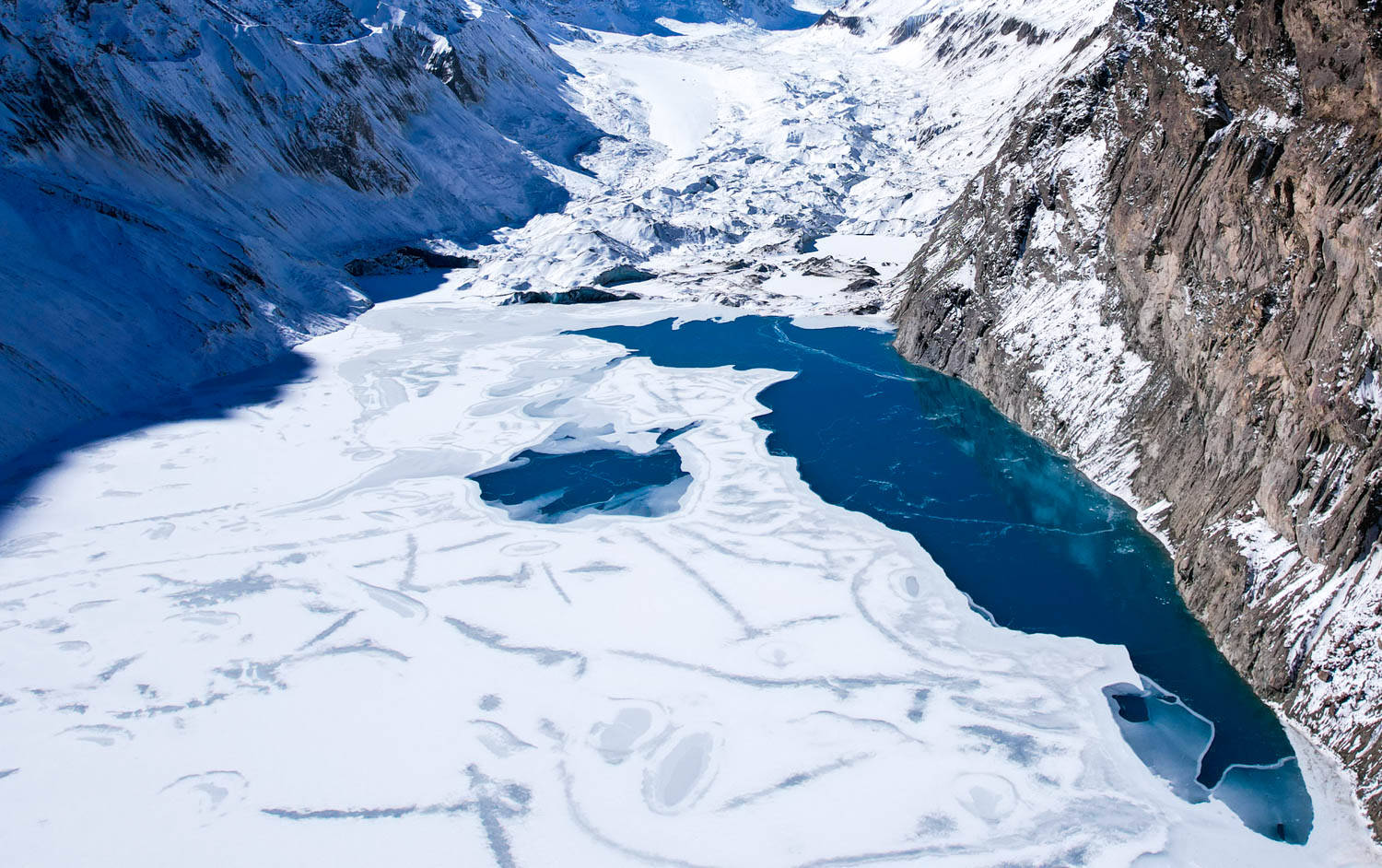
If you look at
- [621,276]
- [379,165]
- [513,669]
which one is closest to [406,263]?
[379,165]

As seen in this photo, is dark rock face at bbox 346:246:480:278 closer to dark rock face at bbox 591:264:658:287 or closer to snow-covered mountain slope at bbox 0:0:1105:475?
snow-covered mountain slope at bbox 0:0:1105:475

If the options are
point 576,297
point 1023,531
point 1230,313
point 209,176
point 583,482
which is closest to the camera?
point 1230,313

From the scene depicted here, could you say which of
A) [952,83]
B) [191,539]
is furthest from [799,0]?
[191,539]

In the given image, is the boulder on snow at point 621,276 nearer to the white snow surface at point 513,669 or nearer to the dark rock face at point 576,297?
the dark rock face at point 576,297

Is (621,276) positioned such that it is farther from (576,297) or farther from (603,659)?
(603,659)

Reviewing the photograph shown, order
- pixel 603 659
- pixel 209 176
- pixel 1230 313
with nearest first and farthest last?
pixel 603 659 < pixel 1230 313 < pixel 209 176
